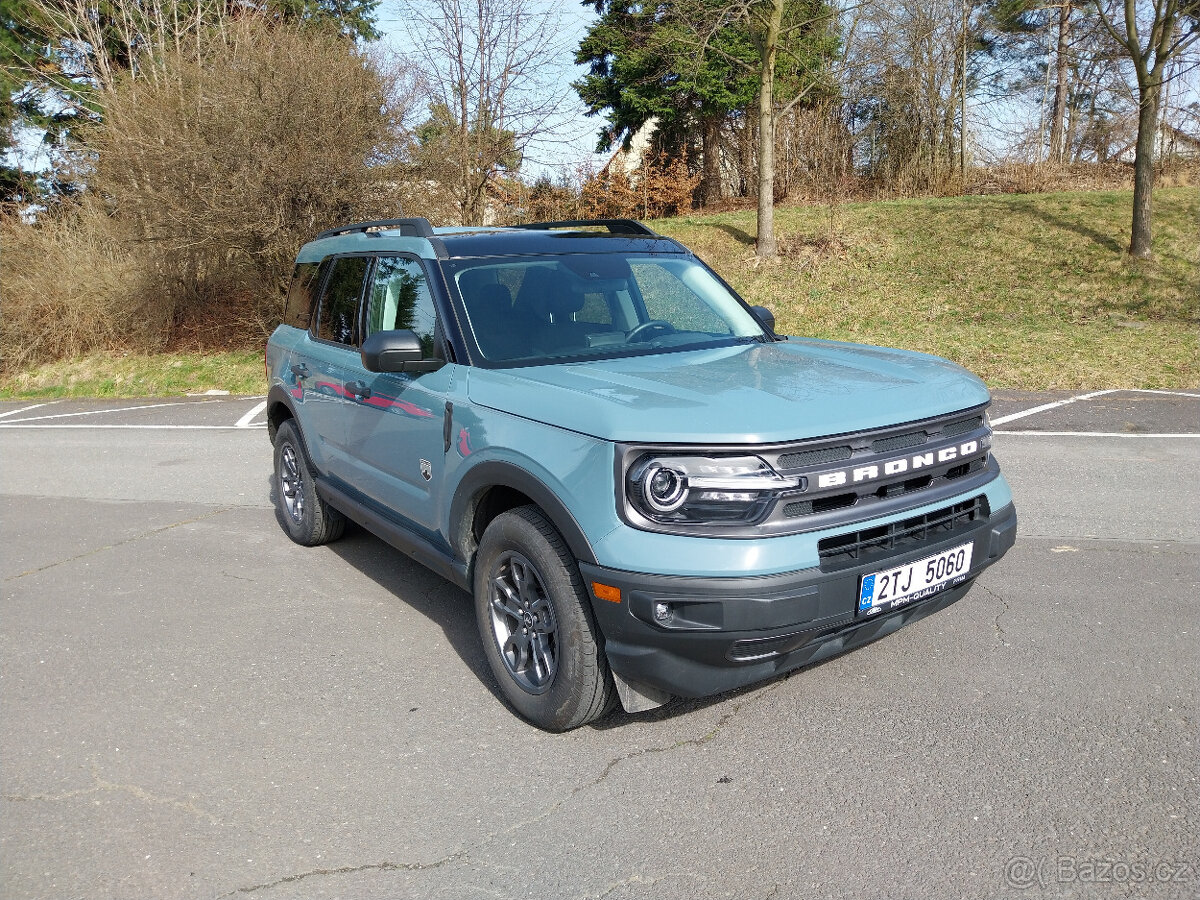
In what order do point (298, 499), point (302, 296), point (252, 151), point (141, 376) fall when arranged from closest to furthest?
point (302, 296), point (298, 499), point (252, 151), point (141, 376)

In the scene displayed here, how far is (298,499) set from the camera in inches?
244

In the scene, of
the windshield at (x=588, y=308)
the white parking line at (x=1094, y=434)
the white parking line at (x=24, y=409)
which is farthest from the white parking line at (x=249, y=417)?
the white parking line at (x=1094, y=434)

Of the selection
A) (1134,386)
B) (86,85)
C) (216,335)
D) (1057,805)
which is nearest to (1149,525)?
(1057,805)

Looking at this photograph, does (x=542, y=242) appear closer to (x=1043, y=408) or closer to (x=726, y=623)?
(x=726, y=623)

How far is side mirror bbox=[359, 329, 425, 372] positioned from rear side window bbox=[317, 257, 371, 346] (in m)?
1.06

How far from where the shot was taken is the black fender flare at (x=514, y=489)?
3.24 m

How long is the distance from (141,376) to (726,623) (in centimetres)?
1626

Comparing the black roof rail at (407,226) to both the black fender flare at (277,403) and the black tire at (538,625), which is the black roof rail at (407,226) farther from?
the black tire at (538,625)

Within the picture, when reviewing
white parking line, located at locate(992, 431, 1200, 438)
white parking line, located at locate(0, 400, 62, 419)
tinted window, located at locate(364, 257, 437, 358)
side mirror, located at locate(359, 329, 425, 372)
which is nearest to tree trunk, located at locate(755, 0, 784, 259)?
white parking line, located at locate(992, 431, 1200, 438)

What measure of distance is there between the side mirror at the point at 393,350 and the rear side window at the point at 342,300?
1.06m

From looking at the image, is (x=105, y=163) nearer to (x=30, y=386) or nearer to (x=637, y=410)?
(x=30, y=386)

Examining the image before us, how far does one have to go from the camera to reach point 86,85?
911 inches

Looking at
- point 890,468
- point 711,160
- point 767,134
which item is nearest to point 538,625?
point 890,468

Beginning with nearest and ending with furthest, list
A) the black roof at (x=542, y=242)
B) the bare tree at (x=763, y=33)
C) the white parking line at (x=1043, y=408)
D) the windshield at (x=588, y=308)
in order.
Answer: the windshield at (x=588, y=308), the black roof at (x=542, y=242), the white parking line at (x=1043, y=408), the bare tree at (x=763, y=33)
